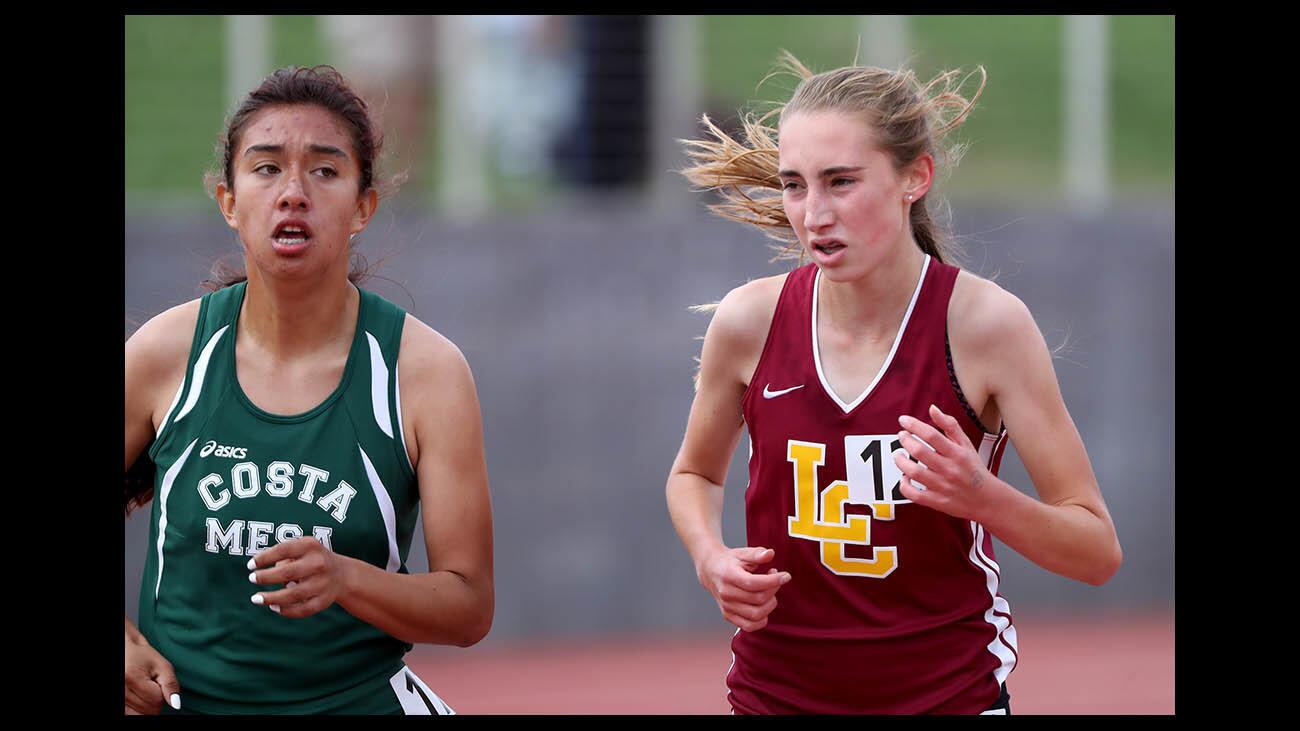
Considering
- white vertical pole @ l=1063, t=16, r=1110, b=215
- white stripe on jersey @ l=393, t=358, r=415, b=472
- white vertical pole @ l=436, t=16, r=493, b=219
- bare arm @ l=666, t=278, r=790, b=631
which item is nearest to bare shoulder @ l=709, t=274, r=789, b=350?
bare arm @ l=666, t=278, r=790, b=631

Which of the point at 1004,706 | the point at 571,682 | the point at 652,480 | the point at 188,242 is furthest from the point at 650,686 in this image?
the point at 1004,706

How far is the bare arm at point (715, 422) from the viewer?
3.52 meters

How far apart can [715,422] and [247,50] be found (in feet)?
18.1

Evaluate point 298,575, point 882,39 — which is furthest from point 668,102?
point 298,575

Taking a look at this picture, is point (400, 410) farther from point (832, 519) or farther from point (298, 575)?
point (832, 519)

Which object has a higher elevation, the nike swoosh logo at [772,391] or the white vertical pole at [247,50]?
the white vertical pole at [247,50]

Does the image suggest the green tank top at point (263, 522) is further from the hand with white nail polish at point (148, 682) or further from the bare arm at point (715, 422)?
the bare arm at point (715, 422)

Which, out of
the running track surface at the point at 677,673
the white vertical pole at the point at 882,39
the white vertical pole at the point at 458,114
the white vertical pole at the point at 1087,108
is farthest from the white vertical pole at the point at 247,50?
the white vertical pole at the point at 1087,108

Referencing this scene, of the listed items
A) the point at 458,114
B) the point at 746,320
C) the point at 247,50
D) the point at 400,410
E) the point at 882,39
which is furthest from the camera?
the point at 882,39

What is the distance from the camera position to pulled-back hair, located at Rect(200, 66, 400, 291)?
3.37m

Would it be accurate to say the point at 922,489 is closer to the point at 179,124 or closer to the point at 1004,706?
the point at 1004,706

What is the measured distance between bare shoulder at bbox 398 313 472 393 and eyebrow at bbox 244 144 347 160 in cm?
40

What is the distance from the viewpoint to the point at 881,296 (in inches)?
137

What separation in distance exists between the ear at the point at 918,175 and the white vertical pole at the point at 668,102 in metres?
5.44
